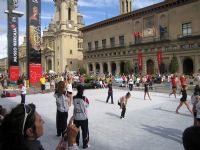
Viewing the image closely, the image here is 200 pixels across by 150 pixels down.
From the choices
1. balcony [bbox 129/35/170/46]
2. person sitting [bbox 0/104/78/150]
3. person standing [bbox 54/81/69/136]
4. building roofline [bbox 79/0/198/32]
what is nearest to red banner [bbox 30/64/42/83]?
person standing [bbox 54/81/69/136]

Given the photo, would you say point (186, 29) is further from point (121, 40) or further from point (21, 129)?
point (21, 129)

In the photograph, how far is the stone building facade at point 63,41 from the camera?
83250 millimetres

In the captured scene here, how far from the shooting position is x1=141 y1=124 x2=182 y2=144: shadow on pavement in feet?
31.6

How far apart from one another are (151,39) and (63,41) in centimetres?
3603

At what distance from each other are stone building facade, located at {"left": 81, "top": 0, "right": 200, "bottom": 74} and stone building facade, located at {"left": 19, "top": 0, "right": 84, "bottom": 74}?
1539cm

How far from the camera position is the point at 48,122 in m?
12.6

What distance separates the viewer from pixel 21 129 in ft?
8.47

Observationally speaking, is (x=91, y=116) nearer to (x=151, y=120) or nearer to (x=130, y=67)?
(x=151, y=120)

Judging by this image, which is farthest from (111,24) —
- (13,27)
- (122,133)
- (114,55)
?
(122,133)

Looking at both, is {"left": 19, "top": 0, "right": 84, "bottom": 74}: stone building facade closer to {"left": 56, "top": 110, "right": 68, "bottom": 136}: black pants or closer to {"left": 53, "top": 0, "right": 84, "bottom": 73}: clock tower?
{"left": 53, "top": 0, "right": 84, "bottom": 73}: clock tower

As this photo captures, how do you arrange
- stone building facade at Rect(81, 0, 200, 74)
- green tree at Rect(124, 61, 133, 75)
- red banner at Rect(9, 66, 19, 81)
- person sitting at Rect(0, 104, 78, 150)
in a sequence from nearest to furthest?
person sitting at Rect(0, 104, 78, 150), red banner at Rect(9, 66, 19, 81), stone building facade at Rect(81, 0, 200, 74), green tree at Rect(124, 61, 133, 75)

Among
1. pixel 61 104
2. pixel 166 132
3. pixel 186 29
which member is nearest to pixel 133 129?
pixel 166 132

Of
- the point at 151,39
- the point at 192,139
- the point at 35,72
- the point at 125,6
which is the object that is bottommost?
the point at 192,139

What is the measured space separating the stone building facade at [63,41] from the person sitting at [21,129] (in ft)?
259
